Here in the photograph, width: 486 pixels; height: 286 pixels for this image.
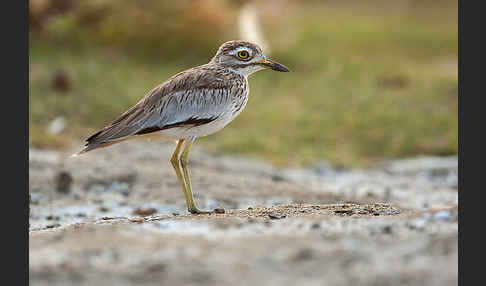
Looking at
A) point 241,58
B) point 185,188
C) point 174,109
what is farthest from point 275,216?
point 241,58

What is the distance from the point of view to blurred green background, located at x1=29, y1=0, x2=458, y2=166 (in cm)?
1070

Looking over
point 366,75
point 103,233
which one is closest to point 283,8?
point 366,75

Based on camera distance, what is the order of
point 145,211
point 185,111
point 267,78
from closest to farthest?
point 185,111 → point 145,211 → point 267,78

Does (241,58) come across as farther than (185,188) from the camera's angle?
Yes

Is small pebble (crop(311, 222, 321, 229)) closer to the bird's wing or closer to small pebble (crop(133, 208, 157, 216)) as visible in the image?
the bird's wing

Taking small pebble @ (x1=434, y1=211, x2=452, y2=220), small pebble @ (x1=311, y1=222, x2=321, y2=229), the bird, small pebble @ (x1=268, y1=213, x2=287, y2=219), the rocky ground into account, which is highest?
the bird

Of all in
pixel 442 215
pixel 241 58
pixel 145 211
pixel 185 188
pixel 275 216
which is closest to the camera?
pixel 442 215

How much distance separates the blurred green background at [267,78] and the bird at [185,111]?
170 inches

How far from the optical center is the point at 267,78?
1370 centimetres

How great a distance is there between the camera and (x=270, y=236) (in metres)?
3.86

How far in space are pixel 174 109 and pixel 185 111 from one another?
0.27ft

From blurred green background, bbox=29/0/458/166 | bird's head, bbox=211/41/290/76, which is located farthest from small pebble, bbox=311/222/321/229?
blurred green background, bbox=29/0/458/166

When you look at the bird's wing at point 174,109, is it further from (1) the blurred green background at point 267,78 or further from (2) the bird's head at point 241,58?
(1) the blurred green background at point 267,78

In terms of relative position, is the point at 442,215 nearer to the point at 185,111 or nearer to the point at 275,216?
the point at 275,216
